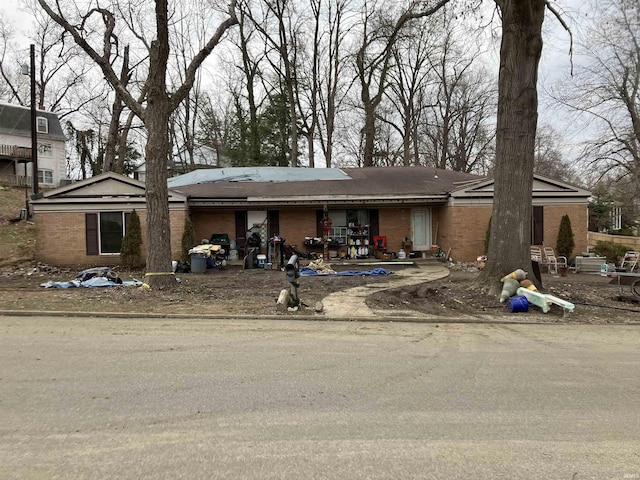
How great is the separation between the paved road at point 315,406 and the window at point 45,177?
41566 mm

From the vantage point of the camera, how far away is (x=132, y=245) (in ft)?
59.1

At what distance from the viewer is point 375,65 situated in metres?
34.5

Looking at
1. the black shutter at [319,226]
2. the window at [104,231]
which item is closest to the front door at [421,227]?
the black shutter at [319,226]

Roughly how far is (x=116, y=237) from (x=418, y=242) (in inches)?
524

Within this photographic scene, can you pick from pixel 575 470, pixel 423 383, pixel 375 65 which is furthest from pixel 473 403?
pixel 375 65

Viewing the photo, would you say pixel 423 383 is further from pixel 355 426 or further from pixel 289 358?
pixel 289 358

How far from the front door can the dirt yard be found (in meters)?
5.73

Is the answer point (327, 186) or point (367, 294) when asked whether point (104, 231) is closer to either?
point (327, 186)

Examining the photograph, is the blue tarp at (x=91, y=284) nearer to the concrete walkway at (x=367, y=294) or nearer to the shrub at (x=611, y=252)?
the concrete walkway at (x=367, y=294)

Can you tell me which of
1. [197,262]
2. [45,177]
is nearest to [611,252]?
[197,262]

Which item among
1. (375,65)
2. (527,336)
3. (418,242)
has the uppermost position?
(375,65)

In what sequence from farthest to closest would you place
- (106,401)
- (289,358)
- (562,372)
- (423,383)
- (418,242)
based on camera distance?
(418,242), (289,358), (562,372), (423,383), (106,401)

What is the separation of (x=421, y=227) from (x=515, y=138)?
10.1m

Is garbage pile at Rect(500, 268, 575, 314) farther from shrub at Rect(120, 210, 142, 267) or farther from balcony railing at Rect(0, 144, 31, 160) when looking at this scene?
balcony railing at Rect(0, 144, 31, 160)
